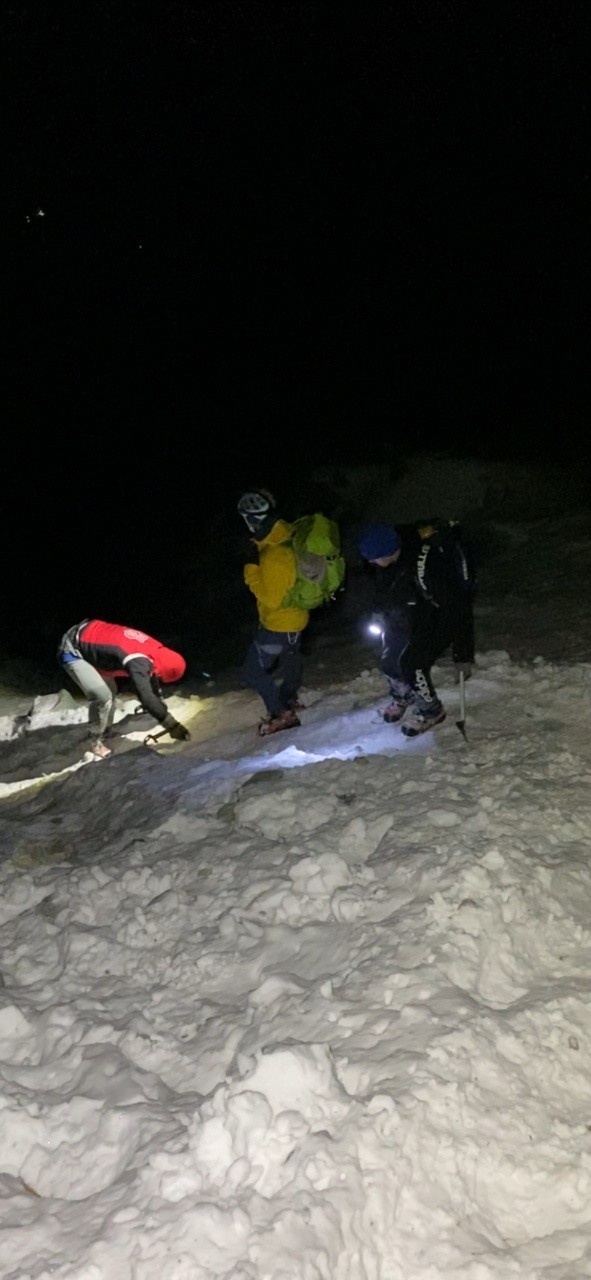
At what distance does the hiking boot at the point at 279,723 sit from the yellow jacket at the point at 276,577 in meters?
0.84

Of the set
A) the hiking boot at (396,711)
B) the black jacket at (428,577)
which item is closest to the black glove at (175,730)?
the hiking boot at (396,711)

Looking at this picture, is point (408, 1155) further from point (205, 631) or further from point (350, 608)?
point (205, 631)

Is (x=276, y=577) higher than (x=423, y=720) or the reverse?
higher

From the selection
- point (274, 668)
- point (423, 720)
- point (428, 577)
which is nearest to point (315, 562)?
point (428, 577)

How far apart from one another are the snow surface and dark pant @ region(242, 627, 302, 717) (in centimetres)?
145

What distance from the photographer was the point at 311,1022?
310 cm

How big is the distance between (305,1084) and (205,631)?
14.6 metres

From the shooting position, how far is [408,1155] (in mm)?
2512

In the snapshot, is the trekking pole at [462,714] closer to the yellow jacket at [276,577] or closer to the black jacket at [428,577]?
the black jacket at [428,577]

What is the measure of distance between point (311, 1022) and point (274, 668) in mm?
4147

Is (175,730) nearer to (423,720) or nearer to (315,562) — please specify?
(315,562)

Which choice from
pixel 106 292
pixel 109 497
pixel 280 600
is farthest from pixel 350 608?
pixel 106 292

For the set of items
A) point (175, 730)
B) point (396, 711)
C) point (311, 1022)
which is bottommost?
point (175, 730)

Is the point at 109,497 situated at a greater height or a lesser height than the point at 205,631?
greater
